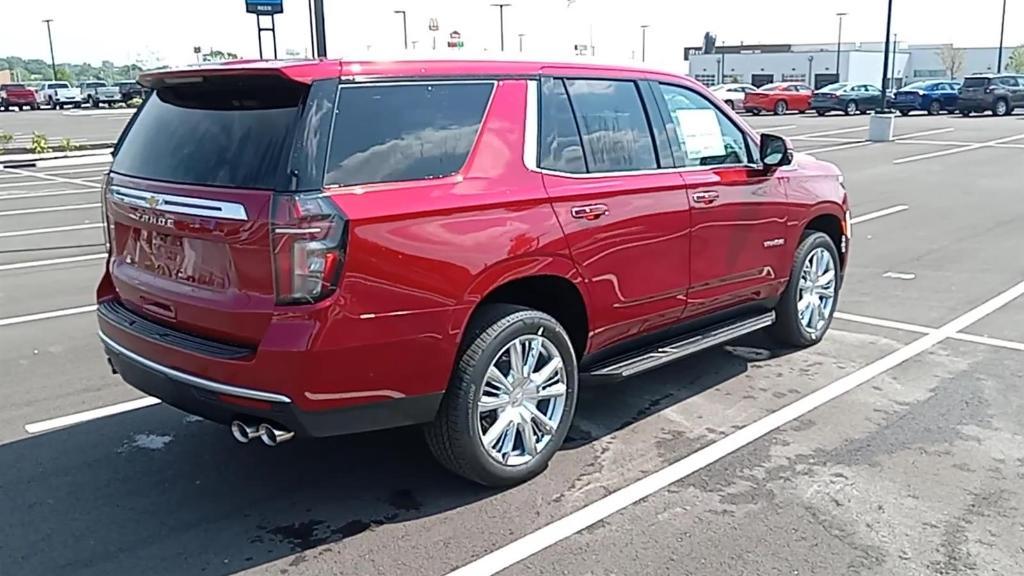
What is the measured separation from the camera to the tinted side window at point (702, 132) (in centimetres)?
518

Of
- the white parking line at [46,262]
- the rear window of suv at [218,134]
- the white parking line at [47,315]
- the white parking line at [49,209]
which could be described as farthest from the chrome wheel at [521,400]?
the white parking line at [49,209]

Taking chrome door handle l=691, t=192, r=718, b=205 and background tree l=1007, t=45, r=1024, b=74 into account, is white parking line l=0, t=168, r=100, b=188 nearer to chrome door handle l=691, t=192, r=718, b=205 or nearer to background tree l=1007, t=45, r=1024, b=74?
chrome door handle l=691, t=192, r=718, b=205

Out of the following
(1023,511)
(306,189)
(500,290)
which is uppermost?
(306,189)

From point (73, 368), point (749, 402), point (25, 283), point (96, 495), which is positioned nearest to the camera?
point (96, 495)

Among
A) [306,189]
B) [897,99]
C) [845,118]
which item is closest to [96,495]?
[306,189]

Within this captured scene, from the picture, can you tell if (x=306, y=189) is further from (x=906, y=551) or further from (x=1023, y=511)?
(x=1023, y=511)

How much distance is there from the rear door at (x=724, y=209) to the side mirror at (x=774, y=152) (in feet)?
0.23

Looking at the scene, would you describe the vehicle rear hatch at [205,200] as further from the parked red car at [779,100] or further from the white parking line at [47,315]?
the parked red car at [779,100]

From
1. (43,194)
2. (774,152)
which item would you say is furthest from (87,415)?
(43,194)

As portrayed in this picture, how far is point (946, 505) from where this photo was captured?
4047 millimetres

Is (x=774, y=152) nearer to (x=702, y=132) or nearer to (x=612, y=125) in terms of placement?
(x=702, y=132)

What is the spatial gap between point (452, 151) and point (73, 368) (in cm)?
355

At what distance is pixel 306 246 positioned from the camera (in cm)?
345

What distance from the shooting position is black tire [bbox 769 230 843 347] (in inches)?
240
